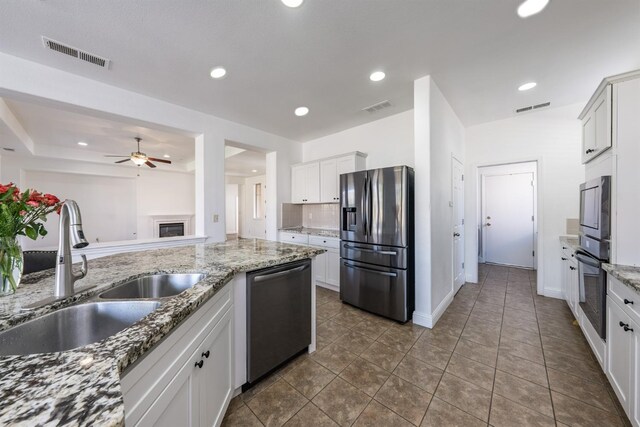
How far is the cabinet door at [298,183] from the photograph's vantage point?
446 centimetres

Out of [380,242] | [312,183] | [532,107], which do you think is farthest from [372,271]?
[532,107]

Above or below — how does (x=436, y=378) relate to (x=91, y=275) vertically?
below

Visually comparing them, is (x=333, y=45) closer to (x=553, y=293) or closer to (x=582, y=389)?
(x=582, y=389)

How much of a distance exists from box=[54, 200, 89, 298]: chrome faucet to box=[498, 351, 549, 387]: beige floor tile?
283cm

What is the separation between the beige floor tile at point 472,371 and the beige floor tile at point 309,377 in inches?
38.5

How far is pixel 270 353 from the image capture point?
5.82 feet

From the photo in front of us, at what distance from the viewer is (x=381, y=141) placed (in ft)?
12.5

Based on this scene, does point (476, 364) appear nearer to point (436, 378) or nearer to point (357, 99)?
point (436, 378)

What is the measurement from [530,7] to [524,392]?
2680 mm

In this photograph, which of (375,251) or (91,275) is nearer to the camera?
(91,275)

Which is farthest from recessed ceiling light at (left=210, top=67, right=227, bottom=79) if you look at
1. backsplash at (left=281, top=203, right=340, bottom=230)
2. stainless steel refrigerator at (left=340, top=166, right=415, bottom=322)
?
backsplash at (left=281, top=203, right=340, bottom=230)

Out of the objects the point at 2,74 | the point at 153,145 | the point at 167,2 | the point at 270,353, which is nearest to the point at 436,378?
the point at 270,353

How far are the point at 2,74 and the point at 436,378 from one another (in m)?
4.44

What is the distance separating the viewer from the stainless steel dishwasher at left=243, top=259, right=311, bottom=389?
1652mm
